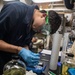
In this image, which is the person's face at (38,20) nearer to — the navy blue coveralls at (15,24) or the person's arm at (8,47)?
the navy blue coveralls at (15,24)

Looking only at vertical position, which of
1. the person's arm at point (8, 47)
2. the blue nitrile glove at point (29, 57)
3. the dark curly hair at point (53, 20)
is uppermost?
the dark curly hair at point (53, 20)

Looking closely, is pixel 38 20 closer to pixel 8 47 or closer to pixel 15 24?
pixel 15 24

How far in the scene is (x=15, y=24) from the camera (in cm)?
133

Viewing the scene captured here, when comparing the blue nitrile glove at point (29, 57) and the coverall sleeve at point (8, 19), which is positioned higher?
the coverall sleeve at point (8, 19)

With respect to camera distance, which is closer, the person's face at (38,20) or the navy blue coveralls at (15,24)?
the navy blue coveralls at (15,24)

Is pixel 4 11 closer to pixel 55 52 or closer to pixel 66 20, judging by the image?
pixel 55 52

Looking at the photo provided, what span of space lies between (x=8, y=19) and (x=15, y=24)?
0.29 ft

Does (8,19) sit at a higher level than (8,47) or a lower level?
higher

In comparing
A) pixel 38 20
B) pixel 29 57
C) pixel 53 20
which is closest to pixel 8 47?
pixel 29 57

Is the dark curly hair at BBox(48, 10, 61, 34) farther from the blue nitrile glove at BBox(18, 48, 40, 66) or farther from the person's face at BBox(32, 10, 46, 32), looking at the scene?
the blue nitrile glove at BBox(18, 48, 40, 66)

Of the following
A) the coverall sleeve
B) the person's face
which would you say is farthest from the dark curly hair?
the coverall sleeve

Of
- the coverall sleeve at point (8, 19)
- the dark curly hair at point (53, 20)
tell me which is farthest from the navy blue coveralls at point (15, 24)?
the dark curly hair at point (53, 20)

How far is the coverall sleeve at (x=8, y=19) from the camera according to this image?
126cm

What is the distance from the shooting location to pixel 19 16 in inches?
52.6
